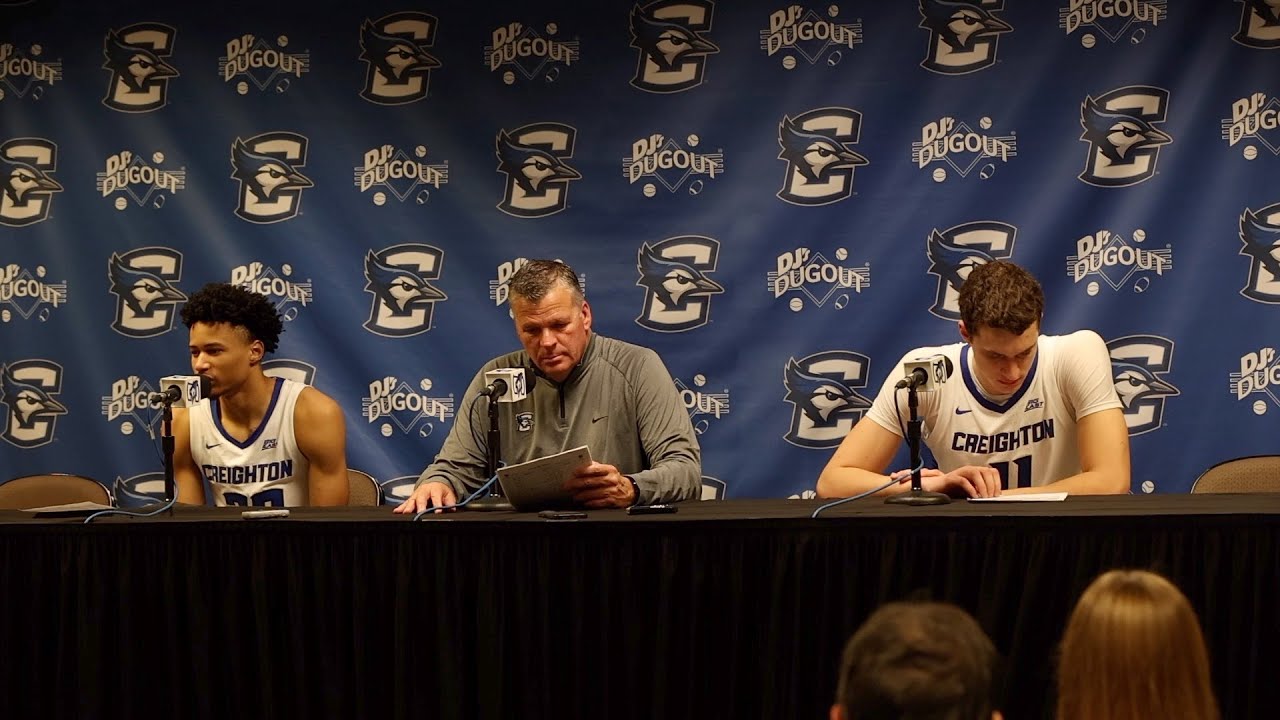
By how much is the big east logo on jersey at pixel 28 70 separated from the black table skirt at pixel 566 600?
2276 millimetres

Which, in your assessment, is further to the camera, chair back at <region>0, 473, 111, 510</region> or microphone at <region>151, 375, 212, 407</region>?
chair back at <region>0, 473, 111, 510</region>

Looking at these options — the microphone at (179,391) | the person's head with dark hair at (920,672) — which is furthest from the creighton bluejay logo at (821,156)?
A: the person's head with dark hair at (920,672)

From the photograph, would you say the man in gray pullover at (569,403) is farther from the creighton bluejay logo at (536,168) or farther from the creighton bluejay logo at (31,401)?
the creighton bluejay logo at (31,401)

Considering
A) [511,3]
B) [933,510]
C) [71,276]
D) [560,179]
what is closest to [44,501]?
[71,276]

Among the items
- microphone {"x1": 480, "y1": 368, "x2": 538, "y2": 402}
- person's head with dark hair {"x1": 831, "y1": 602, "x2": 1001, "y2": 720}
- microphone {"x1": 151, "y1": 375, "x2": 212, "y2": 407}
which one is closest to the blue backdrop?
microphone {"x1": 151, "y1": 375, "x2": 212, "y2": 407}

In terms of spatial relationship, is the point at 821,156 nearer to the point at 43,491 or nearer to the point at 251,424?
the point at 251,424

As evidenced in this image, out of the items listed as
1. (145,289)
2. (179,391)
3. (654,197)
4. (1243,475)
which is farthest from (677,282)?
(145,289)

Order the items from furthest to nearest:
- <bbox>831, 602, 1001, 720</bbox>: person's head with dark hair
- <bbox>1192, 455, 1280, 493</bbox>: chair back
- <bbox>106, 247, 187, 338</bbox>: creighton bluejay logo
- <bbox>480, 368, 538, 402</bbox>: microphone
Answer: <bbox>106, 247, 187, 338</bbox>: creighton bluejay logo, <bbox>1192, 455, 1280, 493</bbox>: chair back, <bbox>480, 368, 538, 402</bbox>: microphone, <bbox>831, 602, 1001, 720</bbox>: person's head with dark hair

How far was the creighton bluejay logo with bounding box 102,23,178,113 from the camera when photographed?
4.60 meters

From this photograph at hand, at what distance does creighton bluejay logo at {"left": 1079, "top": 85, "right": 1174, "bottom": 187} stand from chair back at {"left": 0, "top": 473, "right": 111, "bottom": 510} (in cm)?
350

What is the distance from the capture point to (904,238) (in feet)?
13.6

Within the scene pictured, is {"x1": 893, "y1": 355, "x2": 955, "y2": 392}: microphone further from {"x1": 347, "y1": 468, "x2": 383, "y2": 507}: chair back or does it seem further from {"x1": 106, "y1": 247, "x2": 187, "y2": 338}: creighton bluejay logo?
{"x1": 106, "y1": 247, "x2": 187, "y2": 338}: creighton bluejay logo

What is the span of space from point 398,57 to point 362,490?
1595mm

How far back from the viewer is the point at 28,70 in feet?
15.4
